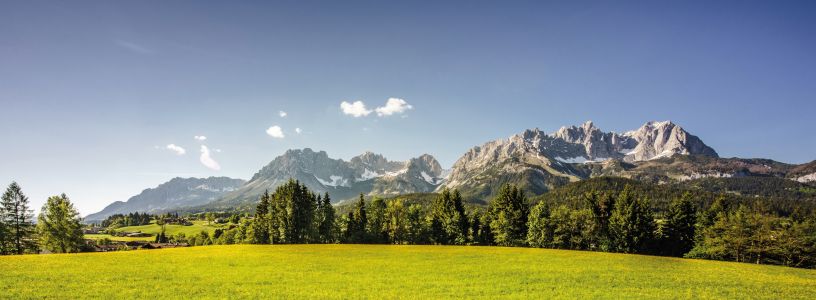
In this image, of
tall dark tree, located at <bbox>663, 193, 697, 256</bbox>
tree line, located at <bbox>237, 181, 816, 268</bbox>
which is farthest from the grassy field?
tall dark tree, located at <bbox>663, 193, 697, 256</bbox>

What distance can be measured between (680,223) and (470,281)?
240ft

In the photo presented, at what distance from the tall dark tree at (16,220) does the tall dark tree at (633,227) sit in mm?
121061

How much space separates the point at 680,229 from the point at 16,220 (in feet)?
454

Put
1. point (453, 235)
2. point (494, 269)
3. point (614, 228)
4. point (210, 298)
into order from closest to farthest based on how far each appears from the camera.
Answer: point (210, 298), point (494, 269), point (614, 228), point (453, 235)

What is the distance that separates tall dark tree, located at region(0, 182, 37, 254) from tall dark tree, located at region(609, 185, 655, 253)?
121061mm

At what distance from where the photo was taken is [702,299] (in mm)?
28422

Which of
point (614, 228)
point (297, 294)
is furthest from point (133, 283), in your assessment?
point (614, 228)

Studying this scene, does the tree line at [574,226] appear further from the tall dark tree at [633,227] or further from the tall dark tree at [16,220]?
the tall dark tree at [16,220]

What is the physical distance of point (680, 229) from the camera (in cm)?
8325

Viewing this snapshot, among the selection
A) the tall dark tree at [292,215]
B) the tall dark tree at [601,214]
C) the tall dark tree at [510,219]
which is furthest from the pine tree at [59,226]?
the tall dark tree at [601,214]

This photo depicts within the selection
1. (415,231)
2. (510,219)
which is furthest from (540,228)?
(415,231)

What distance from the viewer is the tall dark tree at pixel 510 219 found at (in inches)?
3708

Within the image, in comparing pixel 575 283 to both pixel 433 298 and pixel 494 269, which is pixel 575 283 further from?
pixel 433 298

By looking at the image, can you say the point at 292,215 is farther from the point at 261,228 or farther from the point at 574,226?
the point at 574,226
